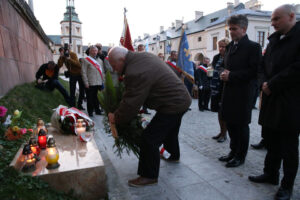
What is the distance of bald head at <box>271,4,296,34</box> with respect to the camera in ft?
7.71

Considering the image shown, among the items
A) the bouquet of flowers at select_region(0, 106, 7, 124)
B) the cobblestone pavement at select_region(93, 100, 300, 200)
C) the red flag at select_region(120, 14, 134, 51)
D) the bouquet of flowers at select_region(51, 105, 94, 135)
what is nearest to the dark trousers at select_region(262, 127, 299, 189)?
the cobblestone pavement at select_region(93, 100, 300, 200)

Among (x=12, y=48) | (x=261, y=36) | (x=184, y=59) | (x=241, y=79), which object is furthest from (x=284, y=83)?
(x=261, y=36)

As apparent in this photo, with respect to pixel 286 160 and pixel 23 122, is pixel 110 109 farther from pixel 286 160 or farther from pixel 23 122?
pixel 286 160

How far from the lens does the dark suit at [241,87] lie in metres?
3.13

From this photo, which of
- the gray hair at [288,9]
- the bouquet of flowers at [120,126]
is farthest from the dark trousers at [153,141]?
the gray hair at [288,9]

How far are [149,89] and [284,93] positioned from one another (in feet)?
5.00

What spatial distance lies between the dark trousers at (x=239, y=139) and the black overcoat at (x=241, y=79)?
0.13m

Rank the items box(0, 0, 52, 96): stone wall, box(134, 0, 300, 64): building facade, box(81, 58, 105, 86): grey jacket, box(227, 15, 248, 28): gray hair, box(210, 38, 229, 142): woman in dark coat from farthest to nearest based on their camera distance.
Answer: box(134, 0, 300, 64): building facade → box(81, 58, 105, 86): grey jacket → box(0, 0, 52, 96): stone wall → box(210, 38, 229, 142): woman in dark coat → box(227, 15, 248, 28): gray hair

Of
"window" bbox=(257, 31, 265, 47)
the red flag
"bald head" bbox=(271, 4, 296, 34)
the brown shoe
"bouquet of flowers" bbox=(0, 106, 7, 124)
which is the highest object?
"window" bbox=(257, 31, 265, 47)

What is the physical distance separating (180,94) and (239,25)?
4.74 feet

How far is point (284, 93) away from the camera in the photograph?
7.88ft

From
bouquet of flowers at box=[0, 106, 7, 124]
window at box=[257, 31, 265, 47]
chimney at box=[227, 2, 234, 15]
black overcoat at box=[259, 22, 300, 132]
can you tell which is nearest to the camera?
black overcoat at box=[259, 22, 300, 132]

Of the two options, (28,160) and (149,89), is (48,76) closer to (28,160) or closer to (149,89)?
(28,160)

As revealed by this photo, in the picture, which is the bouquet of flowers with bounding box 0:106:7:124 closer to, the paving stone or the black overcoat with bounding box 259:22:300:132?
the paving stone
